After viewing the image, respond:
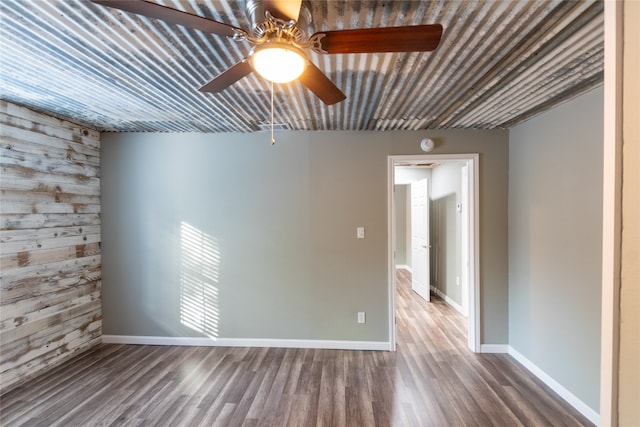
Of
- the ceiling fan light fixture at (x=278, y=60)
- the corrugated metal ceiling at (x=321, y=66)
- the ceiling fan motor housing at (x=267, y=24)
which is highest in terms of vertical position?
the corrugated metal ceiling at (x=321, y=66)

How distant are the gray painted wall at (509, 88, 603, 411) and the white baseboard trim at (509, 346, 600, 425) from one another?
0.15 feet

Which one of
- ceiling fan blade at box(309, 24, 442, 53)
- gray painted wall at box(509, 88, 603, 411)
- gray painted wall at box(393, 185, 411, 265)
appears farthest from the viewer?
gray painted wall at box(393, 185, 411, 265)

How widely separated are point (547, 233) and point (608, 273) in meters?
1.90

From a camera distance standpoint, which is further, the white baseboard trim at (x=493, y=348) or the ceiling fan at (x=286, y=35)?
the white baseboard trim at (x=493, y=348)

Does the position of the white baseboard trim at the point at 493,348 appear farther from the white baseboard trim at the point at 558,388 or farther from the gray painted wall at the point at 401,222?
the gray painted wall at the point at 401,222

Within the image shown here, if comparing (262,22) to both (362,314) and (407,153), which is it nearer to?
(407,153)

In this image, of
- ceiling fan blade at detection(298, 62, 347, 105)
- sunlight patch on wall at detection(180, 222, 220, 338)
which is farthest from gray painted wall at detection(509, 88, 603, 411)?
sunlight patch on wall at detection(180, 222, 220, 338)

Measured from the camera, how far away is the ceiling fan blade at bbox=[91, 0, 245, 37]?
3.26ft

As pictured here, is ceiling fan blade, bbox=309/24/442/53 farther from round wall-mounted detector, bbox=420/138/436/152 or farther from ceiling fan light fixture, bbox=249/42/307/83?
round wall-mounted detector, bbox=420/138/436/152

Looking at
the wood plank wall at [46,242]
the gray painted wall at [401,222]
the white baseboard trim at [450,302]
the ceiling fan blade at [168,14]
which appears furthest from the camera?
the gray painted wall at [401,222]

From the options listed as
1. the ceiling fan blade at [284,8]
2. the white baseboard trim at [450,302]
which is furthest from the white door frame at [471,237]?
the ceiling fan blade at [284,8]

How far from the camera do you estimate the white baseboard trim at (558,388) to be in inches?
80.5

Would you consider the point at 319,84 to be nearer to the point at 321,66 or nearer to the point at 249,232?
the point at 321,66

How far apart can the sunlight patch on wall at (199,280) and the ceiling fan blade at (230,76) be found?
1.96 meters
